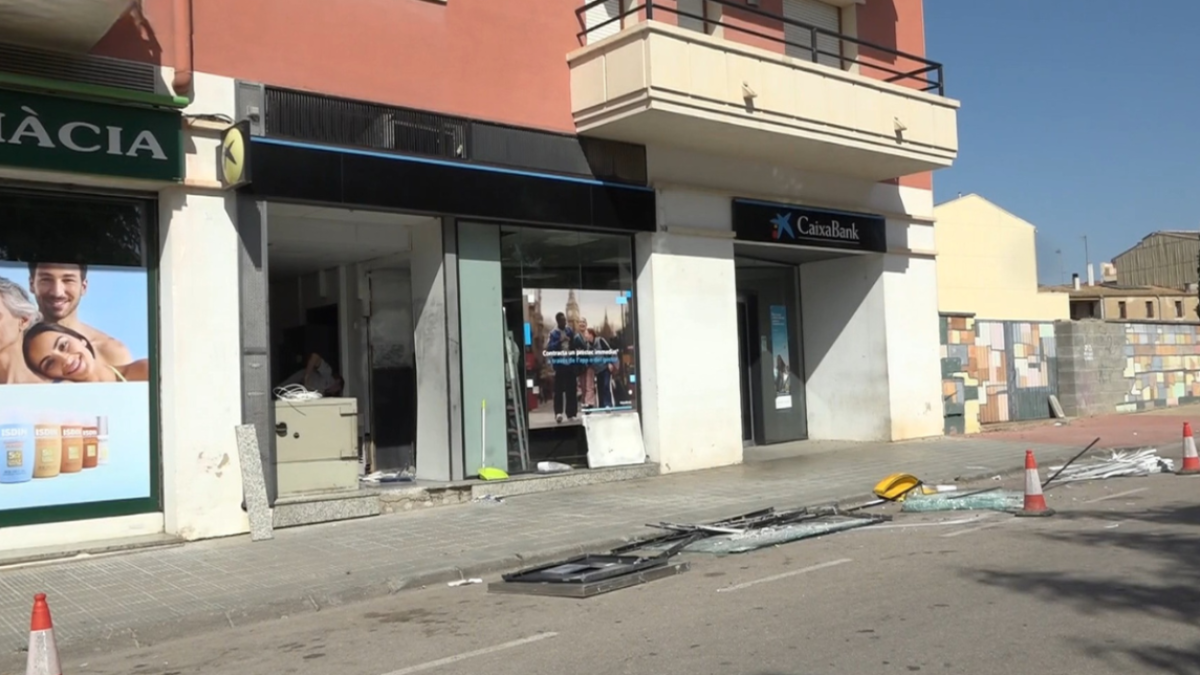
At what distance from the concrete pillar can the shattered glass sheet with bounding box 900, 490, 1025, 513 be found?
5632 millimetres

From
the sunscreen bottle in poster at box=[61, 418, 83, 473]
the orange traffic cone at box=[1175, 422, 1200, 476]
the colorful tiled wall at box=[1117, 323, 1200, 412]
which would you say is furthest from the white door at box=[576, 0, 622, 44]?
the colorful tiled wall at box=[1117, 323, 1200, 412]

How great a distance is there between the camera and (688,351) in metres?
15.8

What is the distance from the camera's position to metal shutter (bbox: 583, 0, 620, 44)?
49.6 feet

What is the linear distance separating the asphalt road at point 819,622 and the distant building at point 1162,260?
206 ft

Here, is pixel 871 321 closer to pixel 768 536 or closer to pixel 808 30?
pixel 808 30

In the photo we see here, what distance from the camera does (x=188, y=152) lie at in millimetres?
11117

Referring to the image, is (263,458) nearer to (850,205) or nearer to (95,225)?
(95,225)

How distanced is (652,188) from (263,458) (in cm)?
683

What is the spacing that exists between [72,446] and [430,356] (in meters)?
4.44

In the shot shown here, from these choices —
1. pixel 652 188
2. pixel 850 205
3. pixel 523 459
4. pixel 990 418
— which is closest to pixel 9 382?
pixel 523 459

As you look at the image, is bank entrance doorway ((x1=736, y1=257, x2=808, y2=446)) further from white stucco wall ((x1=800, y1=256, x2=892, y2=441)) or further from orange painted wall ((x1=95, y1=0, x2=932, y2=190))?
orange painted wall ((x1=95, y1=0, x2=932, y2=190))

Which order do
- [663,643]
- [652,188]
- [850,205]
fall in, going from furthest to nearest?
[850,205]
[652,188]
[663,643]

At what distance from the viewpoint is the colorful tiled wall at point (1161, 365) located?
25422 millimetres

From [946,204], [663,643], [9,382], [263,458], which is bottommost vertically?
[663,643]
